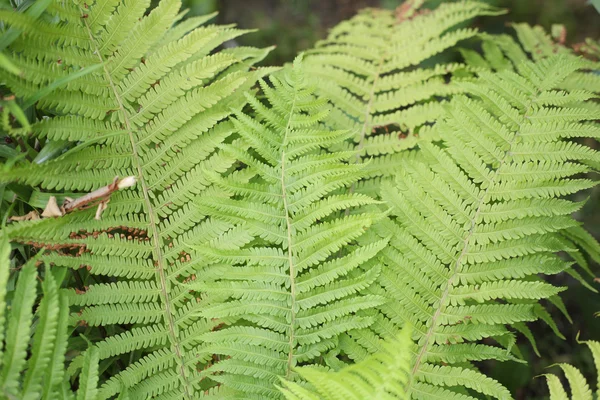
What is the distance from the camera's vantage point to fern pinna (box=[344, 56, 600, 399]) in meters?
1.24

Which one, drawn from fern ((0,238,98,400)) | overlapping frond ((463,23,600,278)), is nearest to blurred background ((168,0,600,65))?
overlapping frond ((463,23,600,278))

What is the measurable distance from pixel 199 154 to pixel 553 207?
3.07 ft

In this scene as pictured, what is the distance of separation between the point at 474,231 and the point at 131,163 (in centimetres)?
93

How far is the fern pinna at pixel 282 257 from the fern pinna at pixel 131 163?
98mm

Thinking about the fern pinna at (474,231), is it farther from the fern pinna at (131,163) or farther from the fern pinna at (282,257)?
the fern pinna at (131,163)

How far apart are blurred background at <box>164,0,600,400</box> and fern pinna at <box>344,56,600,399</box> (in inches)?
40.9

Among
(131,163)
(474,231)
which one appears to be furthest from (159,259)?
(474,231)

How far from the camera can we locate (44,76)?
1.12m

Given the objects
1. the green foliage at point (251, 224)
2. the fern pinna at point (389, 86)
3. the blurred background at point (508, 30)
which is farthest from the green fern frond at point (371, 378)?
the blurred background at point (508, 30)

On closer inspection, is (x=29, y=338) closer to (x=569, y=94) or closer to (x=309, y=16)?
(x=569, y=94)

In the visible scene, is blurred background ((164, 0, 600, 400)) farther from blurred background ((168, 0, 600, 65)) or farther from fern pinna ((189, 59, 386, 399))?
fern pinna ((189, 59, 386, 399))

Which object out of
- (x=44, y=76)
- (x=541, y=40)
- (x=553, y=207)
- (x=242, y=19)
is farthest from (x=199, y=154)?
(x=242, y=19)

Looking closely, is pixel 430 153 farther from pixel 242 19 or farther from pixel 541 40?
pixel 242 19

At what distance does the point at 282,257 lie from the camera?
123 centimetres
